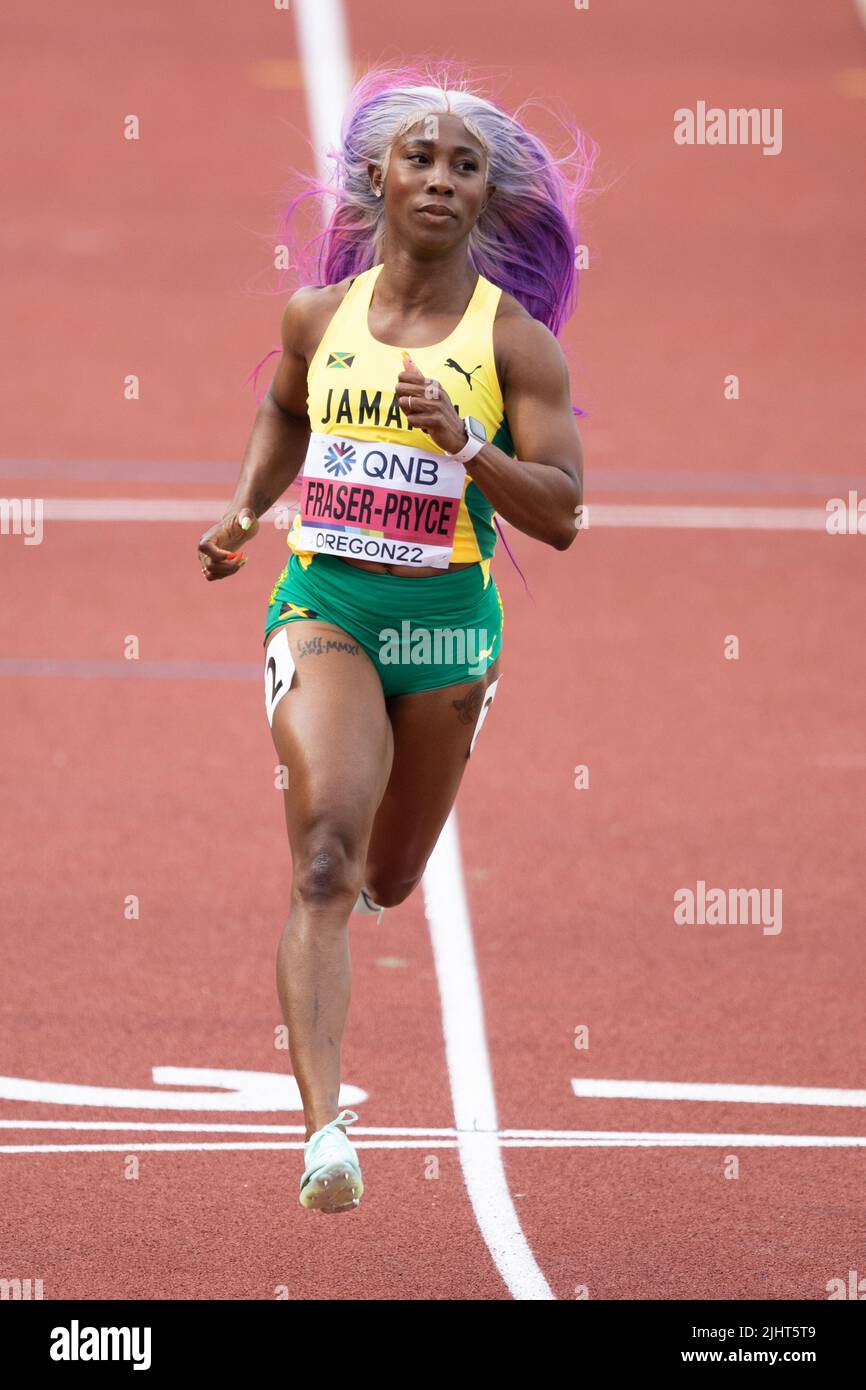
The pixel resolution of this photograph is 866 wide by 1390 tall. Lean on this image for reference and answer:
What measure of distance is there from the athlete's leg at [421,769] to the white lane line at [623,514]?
295 inches

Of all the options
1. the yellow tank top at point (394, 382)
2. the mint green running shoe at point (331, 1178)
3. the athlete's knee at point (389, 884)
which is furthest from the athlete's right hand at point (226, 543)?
the mint green running shoe at point (331, 1178)

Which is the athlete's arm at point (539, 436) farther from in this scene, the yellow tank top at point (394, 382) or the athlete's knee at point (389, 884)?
the athlete's knee at point (389, 884)

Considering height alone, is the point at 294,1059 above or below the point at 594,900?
below

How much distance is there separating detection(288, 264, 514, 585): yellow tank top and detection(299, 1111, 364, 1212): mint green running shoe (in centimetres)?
144

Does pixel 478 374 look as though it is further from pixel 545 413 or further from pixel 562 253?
pixel 562 253

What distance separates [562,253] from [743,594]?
6.70 meters

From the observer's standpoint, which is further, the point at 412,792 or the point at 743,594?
the point at 743,594

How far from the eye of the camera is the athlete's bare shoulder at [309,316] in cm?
537

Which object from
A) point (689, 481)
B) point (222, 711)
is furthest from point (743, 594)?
point (222, 711)

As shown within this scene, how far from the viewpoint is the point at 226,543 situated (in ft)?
17.8

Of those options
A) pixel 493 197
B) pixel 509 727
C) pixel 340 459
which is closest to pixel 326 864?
→ pixel 340 459

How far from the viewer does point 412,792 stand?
552 centimetres

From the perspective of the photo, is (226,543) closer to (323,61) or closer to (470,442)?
(470,442)

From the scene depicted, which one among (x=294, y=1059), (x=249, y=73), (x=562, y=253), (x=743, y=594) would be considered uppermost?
(x=249, y=73)
